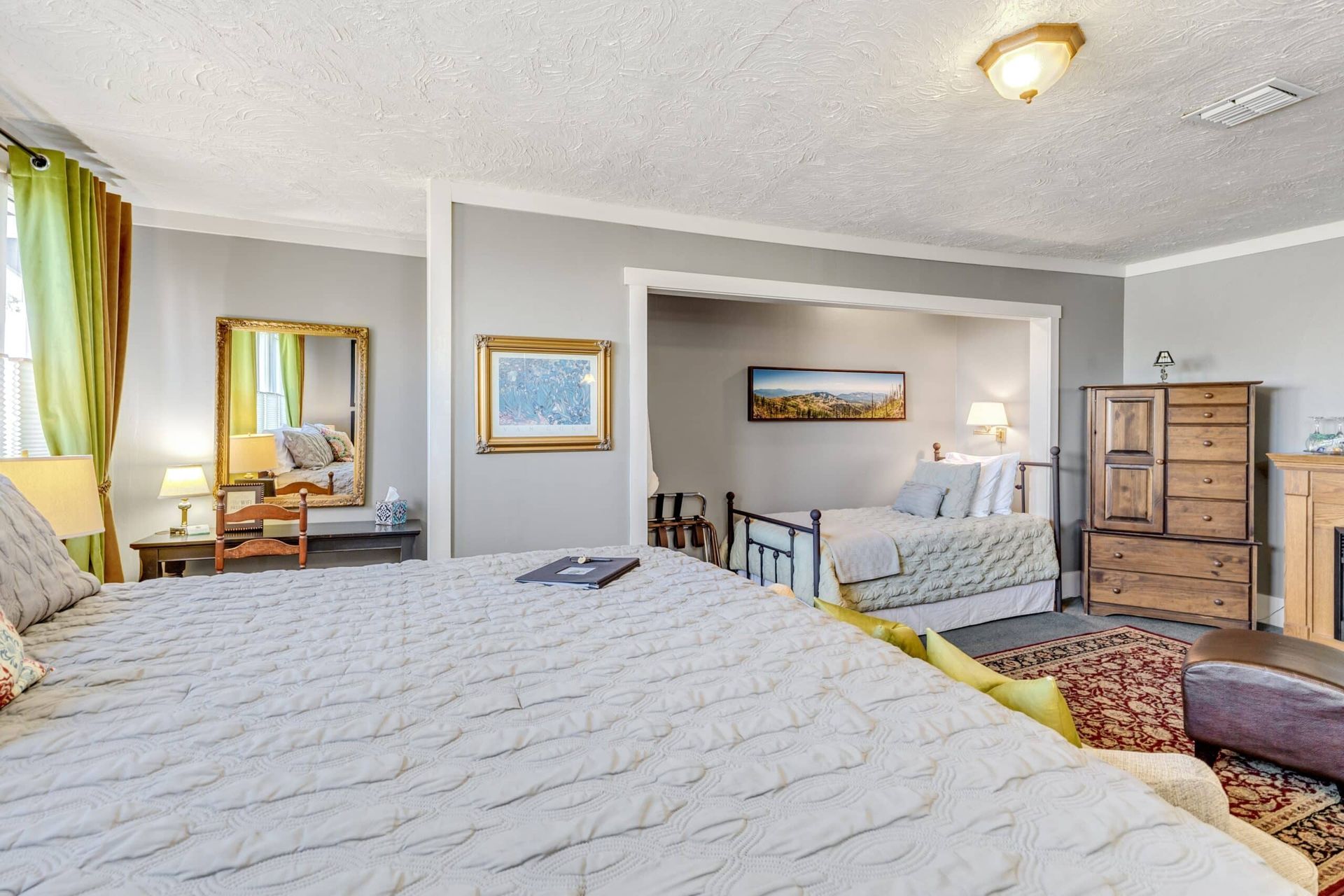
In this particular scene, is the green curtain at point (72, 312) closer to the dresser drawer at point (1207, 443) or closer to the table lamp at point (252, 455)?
the table lamp at point (252, 455)

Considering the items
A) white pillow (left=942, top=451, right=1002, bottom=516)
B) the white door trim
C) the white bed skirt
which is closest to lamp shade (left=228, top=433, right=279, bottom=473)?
the white door trim

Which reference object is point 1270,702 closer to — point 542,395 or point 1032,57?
point 1032,57

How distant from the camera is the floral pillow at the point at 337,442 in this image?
3.83 m

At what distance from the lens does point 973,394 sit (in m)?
5.59

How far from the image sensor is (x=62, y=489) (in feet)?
6.91

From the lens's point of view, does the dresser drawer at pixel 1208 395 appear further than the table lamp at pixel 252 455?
Yes

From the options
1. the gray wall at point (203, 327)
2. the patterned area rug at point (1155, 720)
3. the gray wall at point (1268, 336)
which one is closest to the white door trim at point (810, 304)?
the gray wall at point (1268, 336)

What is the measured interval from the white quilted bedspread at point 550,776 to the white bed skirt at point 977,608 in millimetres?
2749

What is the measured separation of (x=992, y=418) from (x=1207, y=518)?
5.05ft

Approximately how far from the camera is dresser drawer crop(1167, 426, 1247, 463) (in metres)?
3.95

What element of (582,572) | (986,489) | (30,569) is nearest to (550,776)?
(582,572)

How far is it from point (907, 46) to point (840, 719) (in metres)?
1.96

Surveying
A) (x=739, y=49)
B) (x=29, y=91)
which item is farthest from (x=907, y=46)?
(x=29, y=91)

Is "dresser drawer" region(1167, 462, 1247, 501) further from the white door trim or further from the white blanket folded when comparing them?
the white blanket folded
